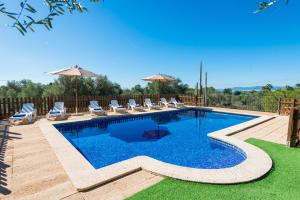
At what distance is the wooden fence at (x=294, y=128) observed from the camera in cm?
527

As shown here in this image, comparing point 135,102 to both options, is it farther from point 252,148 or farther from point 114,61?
point 114,61

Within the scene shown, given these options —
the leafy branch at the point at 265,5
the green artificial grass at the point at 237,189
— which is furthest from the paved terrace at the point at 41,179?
the leafy branch at the point at 265,5

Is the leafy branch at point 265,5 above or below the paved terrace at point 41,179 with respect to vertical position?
above

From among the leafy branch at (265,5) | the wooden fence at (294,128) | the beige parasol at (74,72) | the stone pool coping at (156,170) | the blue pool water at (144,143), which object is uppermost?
the beige parasol at (74,72)

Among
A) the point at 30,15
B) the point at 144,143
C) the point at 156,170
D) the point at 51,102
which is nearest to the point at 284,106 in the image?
the point at 144,143

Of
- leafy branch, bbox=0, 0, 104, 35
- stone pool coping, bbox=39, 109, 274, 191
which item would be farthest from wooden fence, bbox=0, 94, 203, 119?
leafy branch, bbox=0, 0, 104, 35

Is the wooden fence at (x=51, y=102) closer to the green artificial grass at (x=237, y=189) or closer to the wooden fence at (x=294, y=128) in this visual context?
the green artificial grass at (x=237, y=189)

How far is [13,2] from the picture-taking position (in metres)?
1.26

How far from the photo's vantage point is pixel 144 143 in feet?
21.7

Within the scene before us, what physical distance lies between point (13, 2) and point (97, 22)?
1274cm

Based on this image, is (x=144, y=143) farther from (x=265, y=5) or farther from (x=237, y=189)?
(x=265, y=5)

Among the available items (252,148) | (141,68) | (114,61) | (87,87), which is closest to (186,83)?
(141,68)

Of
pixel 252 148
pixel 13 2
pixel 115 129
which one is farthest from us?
pixel 115 129

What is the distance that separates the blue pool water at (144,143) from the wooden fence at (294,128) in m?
1.57
